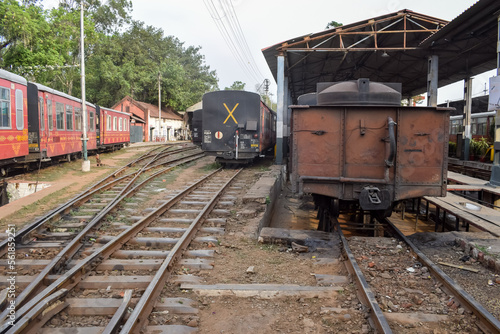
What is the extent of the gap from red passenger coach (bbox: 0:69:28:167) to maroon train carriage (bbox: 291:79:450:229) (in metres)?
8.98

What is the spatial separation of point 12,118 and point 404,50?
583 inches

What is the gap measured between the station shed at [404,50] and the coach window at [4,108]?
9.71 metres

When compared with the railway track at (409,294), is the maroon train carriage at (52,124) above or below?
above

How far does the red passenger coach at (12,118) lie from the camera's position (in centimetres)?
1020

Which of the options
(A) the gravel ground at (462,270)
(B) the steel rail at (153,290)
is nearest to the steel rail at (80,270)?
(B) the steel rail at (153,290)

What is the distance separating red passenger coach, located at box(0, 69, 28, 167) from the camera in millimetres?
10195

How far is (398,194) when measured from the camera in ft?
19.0

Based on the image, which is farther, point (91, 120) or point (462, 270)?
point (91, 120)

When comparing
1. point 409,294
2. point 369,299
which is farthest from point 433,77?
point 369,299

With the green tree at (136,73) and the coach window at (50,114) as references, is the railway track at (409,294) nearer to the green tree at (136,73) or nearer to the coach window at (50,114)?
the coach window at (50,114)

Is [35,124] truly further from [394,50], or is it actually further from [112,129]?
[394,50]

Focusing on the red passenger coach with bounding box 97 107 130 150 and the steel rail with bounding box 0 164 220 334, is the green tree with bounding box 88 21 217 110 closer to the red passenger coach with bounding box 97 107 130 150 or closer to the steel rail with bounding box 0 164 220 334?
the red passenger coach with bounding box 97 107 130 150

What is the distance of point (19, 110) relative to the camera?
11.1 metres

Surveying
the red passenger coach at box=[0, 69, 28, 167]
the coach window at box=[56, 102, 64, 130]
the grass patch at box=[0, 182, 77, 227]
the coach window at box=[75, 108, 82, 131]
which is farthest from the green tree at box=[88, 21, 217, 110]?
the grass patch at box=[0, 182, 77, 227]
